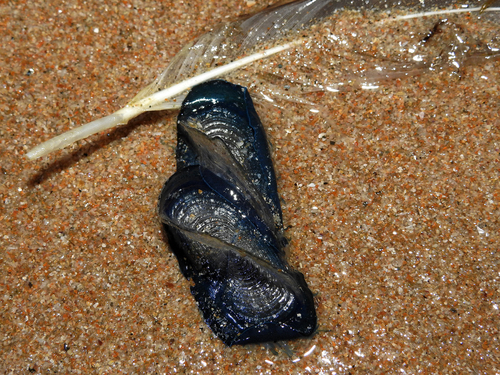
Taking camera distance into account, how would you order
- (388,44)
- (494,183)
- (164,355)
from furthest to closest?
1. (388,44)
2. (494,183)
3. (164,355)

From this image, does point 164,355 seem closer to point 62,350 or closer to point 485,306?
point 62,350

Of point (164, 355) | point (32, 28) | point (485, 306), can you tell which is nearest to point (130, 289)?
point (164, 355)

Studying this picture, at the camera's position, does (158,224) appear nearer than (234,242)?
No
